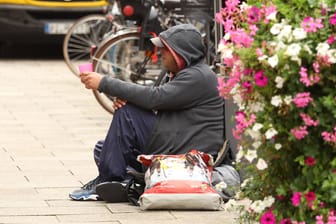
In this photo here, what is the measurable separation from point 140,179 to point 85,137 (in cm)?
313

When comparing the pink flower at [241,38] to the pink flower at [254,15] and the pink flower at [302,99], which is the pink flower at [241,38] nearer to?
the pink flower at [254,15]

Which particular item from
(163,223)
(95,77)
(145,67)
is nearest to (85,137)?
(145,67)

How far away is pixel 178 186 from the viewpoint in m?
7.10

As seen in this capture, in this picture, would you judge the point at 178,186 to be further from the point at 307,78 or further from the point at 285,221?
the point at 307,78

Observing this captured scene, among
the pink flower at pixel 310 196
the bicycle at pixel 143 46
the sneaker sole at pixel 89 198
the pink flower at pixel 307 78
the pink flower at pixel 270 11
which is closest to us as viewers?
the pink flower at pixel 307 78

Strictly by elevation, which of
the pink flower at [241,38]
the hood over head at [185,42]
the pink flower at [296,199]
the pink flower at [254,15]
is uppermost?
the pink flower at [254,15]

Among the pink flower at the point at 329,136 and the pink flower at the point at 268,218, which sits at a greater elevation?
the pink flower at the point at 329,136

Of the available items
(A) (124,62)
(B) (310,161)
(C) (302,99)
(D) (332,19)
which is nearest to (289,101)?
(C) (302,99)

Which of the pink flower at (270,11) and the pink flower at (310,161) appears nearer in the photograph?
the pink flower at (310,161)

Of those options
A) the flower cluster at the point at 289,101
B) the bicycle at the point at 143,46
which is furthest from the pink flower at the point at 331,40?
the bicycle at the point at 143,46

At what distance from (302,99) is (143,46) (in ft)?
19.5

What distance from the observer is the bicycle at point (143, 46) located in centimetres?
1082

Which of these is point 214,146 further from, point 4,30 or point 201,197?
point 4,30

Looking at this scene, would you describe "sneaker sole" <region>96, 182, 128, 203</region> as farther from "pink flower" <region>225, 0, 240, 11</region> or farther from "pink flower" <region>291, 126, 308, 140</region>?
"pink flower" <region>291, 126, 308, 140</region>
